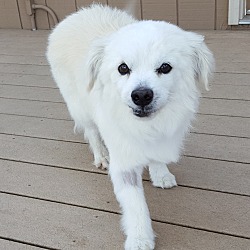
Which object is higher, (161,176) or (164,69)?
(164,69)

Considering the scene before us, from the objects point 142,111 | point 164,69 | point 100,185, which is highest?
point 164,69

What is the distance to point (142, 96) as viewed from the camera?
121 centimetres

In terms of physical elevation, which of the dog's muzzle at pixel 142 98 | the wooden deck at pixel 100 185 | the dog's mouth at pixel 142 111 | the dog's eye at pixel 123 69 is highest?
the dog's eye at pixel 123 69

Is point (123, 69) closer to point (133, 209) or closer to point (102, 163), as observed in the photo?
point (133, 209)

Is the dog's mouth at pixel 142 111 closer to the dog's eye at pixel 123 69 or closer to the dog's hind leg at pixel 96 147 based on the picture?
the dog's eye at pixel 123 69

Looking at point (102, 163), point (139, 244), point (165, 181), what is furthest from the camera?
point (102, 163)

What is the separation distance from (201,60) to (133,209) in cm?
54

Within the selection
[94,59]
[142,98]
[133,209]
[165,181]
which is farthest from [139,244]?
[94,59]

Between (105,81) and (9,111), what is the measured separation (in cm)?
119

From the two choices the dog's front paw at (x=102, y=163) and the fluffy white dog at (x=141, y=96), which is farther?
the dog's front paw at (x=102, y=163)

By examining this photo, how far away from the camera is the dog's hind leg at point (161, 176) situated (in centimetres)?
164

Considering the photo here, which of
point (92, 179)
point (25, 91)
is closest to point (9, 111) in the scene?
point (25, 91)

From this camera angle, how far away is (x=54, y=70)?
1.87 m

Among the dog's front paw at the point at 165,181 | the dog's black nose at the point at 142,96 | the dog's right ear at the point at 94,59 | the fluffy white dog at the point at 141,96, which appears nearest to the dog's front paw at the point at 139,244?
the fluffy white dog at the point at 141,96
